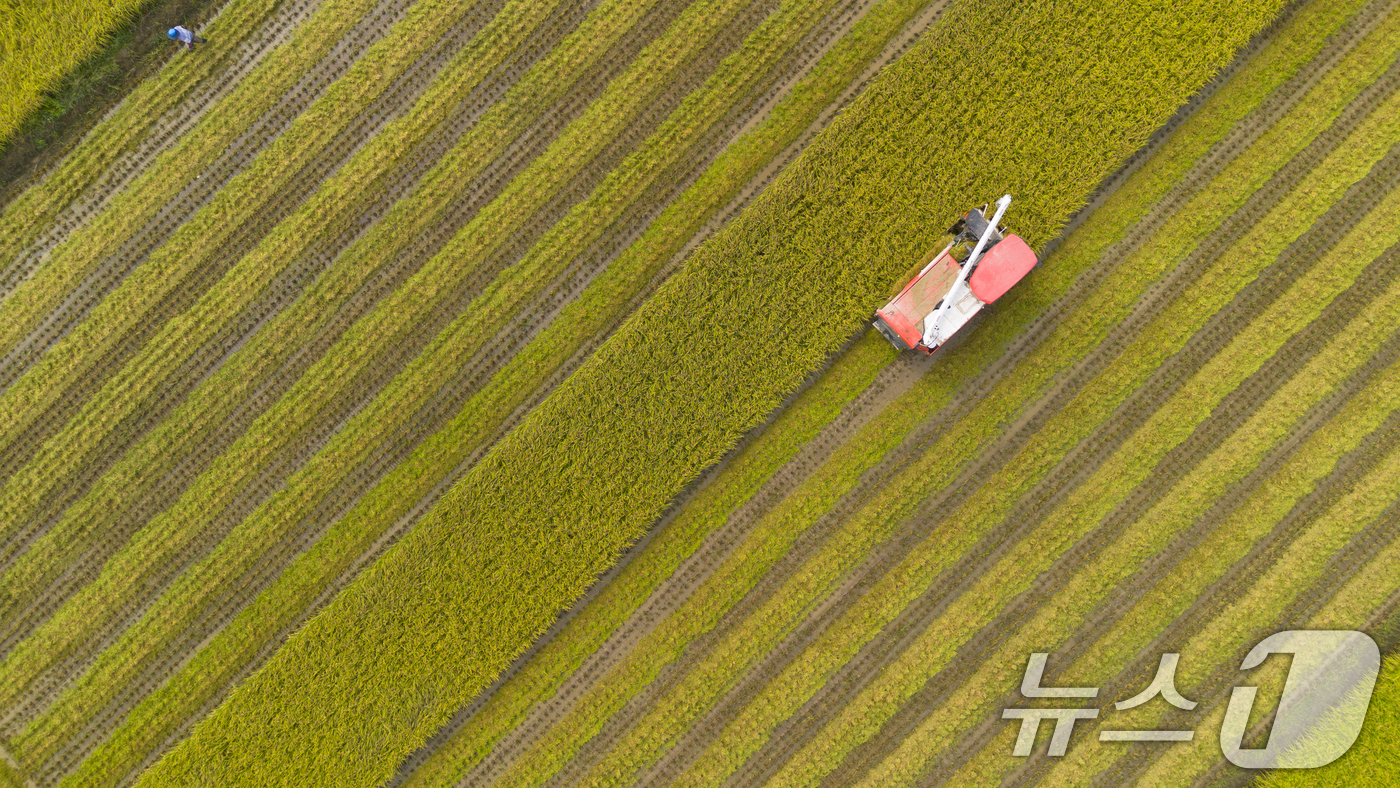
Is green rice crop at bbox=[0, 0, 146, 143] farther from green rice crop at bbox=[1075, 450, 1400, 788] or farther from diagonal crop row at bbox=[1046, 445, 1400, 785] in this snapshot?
green rice crop at bbox=[1075, 450, 1400, 788]

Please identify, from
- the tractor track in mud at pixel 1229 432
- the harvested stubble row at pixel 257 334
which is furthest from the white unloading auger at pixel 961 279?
the harvested stubble row at pixel 257 334

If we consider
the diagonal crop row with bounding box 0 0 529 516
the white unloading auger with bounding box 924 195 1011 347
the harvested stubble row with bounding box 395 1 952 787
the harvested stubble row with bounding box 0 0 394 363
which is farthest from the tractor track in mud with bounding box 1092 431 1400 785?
Answer: the harvested stubble row with bounding box 0 0 394 363

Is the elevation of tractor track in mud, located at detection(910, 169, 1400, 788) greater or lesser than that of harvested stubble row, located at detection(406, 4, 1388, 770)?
lesser

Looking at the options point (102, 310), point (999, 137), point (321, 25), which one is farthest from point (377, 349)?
point (999, 137)

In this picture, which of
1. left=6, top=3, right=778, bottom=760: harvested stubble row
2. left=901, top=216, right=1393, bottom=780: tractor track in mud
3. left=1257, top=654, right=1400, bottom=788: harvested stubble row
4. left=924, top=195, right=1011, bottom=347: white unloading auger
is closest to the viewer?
left=924, top=195, right=1011, bottom=347: white unloading auger

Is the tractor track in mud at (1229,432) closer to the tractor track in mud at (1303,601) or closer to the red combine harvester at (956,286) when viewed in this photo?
the tractor track in mud at (1303,601)

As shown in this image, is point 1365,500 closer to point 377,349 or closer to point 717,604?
point 717,604
